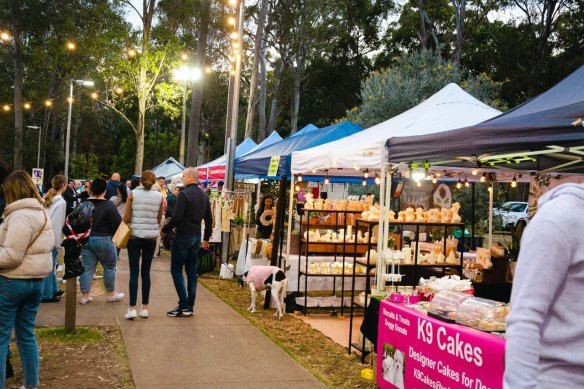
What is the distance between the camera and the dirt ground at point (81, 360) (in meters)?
5.15

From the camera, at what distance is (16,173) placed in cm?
437

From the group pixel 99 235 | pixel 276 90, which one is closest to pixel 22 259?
pixel 99 235

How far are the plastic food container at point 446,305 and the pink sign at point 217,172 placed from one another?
33.7ft

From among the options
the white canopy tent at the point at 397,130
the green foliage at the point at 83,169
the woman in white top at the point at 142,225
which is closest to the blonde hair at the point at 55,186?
the woman in white top at the point at 142,225

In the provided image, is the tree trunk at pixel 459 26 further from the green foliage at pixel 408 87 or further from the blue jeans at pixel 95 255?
the blue jeans at pixel 95 255

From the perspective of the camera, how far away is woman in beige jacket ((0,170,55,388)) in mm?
4090

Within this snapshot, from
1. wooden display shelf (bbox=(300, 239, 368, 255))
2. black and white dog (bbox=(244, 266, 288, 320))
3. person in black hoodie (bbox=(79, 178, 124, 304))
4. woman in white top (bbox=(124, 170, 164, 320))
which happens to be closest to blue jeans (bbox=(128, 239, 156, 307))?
woman in white top (bbox=(124, 170, 164, 320))

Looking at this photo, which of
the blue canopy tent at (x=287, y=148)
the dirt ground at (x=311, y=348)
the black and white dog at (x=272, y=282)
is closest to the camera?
the dirt ground at (x=311, y=348)

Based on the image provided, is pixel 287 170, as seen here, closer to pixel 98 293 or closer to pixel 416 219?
pixel 416 219

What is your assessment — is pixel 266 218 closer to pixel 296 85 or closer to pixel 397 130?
pixel 397 130

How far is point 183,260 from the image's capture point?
25.6ft

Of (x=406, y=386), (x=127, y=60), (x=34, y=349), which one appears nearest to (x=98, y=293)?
(x=34, y=349)

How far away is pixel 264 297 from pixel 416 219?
325 centimetres

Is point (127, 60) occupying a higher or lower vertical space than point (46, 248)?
higher
